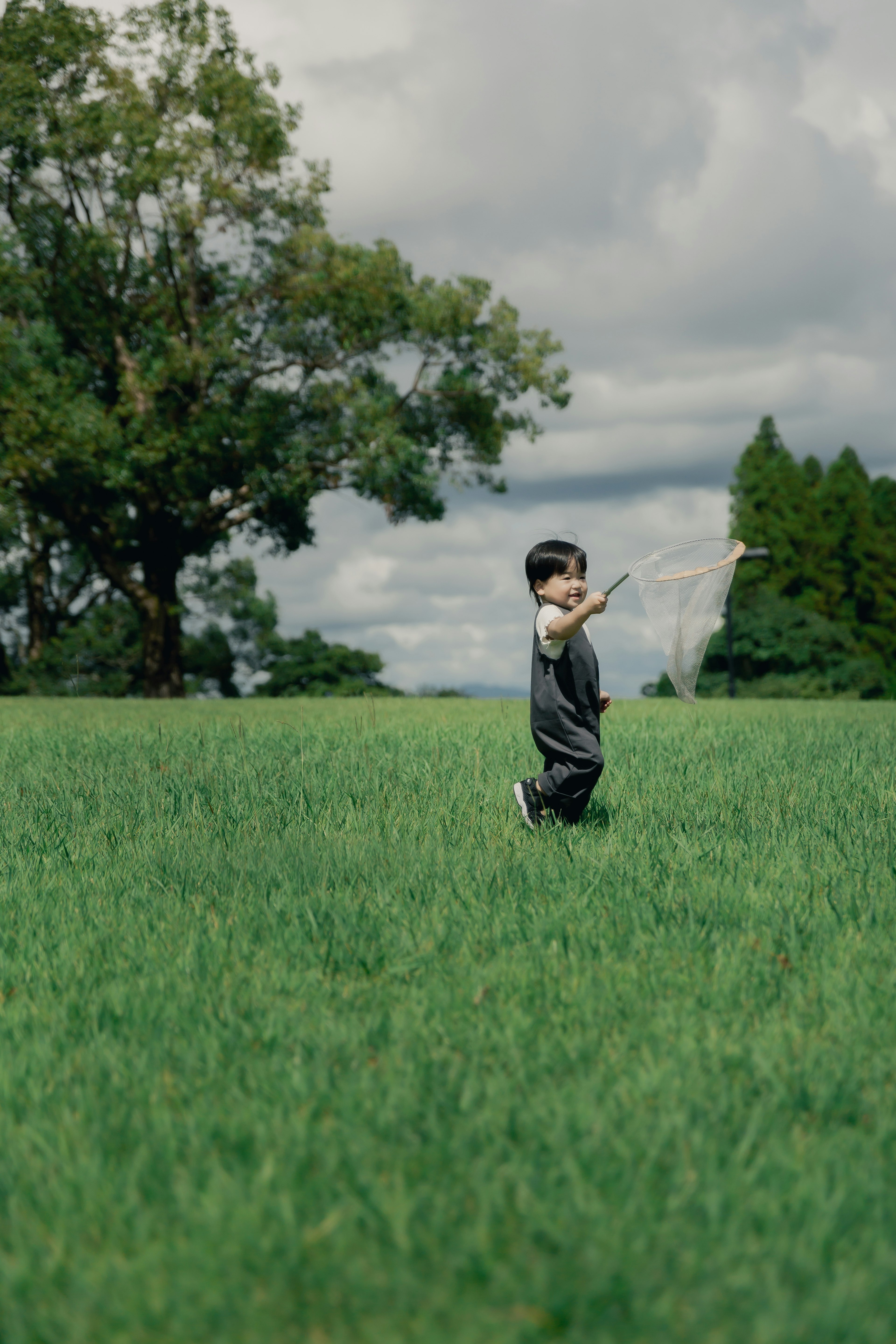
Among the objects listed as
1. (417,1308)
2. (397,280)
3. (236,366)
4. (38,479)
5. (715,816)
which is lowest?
(417,1308)

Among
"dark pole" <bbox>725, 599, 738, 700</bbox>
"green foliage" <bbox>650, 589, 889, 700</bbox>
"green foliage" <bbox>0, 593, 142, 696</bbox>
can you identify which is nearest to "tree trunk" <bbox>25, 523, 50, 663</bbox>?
"green foliage" <bbox>0, 593, 142, 696</bbox>

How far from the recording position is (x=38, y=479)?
24828 millimetres

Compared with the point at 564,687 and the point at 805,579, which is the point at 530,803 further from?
the point at 805,579

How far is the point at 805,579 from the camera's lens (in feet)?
154

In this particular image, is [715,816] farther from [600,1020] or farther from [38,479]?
[38,479]

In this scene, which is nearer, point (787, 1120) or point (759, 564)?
point (787, 1120)

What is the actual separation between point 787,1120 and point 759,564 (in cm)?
4666

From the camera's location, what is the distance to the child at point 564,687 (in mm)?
5508

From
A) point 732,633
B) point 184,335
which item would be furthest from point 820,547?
point 184,335

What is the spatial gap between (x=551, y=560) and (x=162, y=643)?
77.1 ft

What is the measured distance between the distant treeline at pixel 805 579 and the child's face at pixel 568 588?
121 ft

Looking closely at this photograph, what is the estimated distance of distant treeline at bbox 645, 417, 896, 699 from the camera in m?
41.5

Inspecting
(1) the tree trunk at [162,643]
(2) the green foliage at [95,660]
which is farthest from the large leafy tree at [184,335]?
(2) the green foliage at [95,660]

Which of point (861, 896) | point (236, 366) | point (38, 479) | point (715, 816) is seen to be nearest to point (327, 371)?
point (236, 366)
